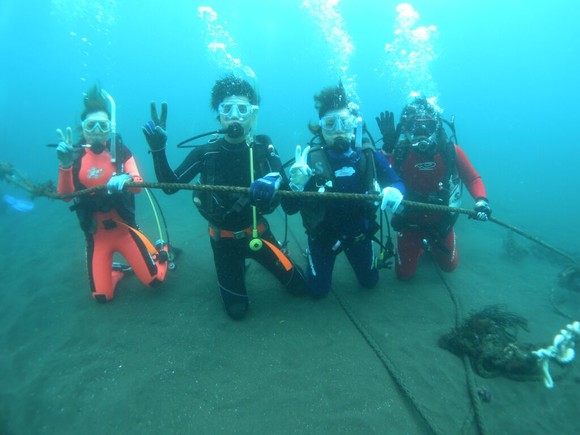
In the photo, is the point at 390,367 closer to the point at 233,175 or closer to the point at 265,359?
the point at 265,359

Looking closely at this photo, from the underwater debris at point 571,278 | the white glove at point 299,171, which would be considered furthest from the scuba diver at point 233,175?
the underwater debris at point 571,278

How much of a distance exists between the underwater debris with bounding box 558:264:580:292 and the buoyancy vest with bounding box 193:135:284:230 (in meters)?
6.12

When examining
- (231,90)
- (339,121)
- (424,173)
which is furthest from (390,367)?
(231,90)

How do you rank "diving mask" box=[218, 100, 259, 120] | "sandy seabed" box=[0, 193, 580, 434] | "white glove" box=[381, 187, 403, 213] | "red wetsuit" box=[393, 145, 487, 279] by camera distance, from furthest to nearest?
"red wetsuit" box=[393, 145, 487, 279] → "diving mask" box=[218, 100, 259, 120] → "white glove" box=[381, 187, 403, 213] → "sandy seabed" box=[0, 193, 580, 434]

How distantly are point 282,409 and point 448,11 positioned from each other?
86520 millimetres

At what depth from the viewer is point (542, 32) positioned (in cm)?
7681

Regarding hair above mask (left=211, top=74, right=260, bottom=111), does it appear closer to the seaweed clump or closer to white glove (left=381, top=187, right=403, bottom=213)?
white glove (left=381, top=187, right=403, bottom=213)

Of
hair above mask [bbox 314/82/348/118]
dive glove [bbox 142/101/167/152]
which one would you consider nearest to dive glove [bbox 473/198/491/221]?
hair above mask [bbox 314/82/348/118]

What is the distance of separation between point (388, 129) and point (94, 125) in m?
4.81

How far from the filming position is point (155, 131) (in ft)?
12.2

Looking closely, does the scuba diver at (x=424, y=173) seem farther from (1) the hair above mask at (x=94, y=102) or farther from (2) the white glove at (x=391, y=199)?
(1) the hair above mask at (x=94, y=102)

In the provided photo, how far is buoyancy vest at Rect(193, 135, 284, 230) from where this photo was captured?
4.28 m

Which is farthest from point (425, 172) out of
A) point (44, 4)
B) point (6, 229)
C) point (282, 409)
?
point (44, 4)

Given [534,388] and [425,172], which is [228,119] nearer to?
[425,172]
